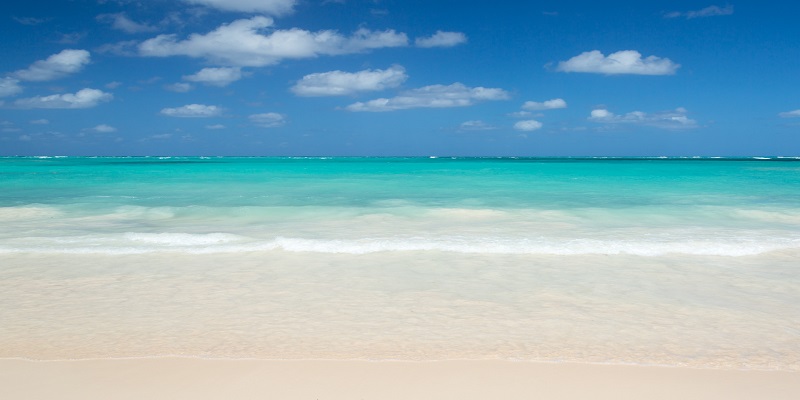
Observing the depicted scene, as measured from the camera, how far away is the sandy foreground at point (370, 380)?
350 centimetres

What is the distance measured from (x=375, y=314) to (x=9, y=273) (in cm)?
489

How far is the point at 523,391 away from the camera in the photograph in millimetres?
3535

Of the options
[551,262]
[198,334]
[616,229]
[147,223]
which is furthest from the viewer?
[147,223]

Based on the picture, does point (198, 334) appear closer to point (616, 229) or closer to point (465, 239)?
point (465, 239)

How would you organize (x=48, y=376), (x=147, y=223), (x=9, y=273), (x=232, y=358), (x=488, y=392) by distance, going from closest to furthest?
(x=488, y=392)
(x=48, y=376)
(x=232, y=358)
(x=9, y=273)
(x=147, y=223)

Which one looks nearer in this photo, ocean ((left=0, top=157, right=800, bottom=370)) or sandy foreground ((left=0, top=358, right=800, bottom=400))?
sandy foreground ((left=0, top=358, right=800, bottom=400))

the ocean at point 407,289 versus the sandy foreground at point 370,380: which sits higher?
the ocean at point 407,289

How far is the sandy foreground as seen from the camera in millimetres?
3502

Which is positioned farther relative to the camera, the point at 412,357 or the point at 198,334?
the point at 198,334

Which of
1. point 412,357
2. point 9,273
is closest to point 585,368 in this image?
point 412,357

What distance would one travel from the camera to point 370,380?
12.2ft

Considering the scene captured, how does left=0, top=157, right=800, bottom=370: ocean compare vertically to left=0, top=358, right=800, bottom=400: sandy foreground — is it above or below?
above

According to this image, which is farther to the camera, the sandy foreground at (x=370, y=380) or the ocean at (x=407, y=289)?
the ocean at (x=407, y=289)

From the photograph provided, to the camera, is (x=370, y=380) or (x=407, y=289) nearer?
(x=370, y=380)
